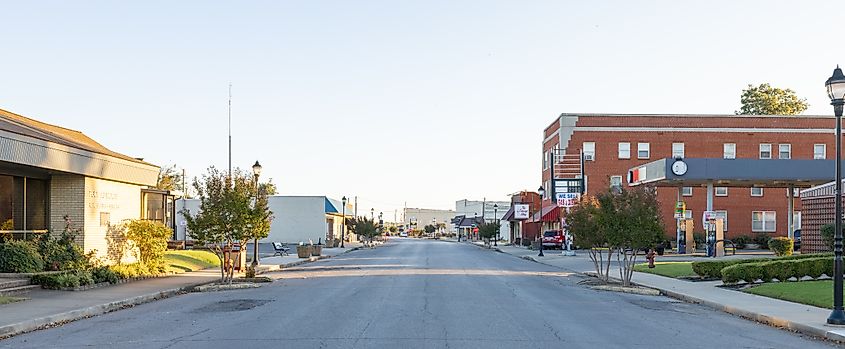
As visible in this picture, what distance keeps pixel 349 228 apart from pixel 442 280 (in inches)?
3299

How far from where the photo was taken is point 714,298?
21.4 m

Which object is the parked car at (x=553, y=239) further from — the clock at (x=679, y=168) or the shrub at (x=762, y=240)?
the clock at (x=679, y=168)

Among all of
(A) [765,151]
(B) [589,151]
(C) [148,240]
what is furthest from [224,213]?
(A) [765,151]

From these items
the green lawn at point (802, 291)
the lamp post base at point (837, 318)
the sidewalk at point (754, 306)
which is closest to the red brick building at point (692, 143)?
the sidewalk at point (754, 306)

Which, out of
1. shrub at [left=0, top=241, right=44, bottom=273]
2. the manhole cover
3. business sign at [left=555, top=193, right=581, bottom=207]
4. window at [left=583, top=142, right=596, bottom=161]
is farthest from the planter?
window at [left=583, top=142, right=596, bottom=161]

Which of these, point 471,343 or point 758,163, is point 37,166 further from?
point 758,163

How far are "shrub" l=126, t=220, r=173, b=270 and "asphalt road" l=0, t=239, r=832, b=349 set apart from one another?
6360 millimetres

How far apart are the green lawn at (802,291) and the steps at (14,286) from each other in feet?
61.2

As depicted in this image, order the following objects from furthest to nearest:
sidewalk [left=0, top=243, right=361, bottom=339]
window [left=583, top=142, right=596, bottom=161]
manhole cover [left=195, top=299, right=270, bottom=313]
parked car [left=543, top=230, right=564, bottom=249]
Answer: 1. window [left=583, top=142, right=596, bottom=161]
2. parked car [left=543, top=230, right=564, bottom=249]
3. manhole cover [left=195, top=299, right=270, bottom=313]
4. sidewalk [left=0, top=243, right=361, bottom=339]

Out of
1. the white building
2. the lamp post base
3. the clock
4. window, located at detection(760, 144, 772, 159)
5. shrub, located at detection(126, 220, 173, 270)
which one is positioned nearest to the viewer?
the lamp post base

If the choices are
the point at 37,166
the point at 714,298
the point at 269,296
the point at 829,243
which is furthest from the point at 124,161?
the point at 829,243

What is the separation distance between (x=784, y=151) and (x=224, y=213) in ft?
193

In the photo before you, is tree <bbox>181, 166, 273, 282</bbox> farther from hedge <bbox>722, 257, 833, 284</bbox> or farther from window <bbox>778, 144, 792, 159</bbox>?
window <bbox>778, 144, 792, 159</bbox>

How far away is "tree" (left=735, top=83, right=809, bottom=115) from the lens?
97.0 m
